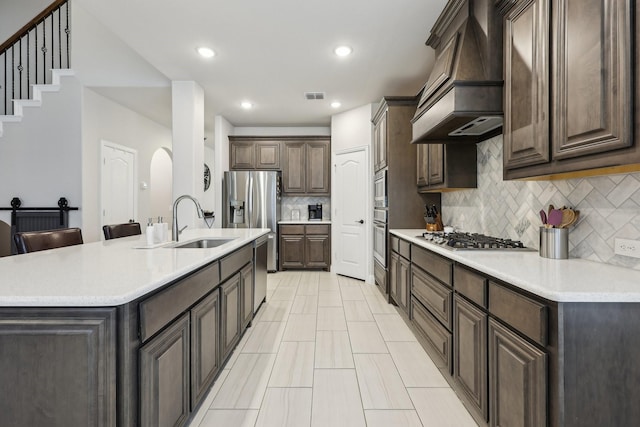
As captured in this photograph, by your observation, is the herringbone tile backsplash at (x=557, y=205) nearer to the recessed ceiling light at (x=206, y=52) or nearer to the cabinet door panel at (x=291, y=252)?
the recessed ceiling light at (x=206, y=52)

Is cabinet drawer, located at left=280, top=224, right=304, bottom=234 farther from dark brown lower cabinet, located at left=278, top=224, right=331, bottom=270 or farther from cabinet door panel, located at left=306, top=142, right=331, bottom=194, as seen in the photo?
cabinet door panel, located at left=306, top=142, right=331, bottom=194

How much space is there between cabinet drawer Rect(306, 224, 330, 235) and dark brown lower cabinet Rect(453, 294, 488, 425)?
12.2 feet

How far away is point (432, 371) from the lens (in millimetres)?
2223

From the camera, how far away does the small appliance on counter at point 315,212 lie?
19.6 feet

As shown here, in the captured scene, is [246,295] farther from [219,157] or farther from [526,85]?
[219,157]

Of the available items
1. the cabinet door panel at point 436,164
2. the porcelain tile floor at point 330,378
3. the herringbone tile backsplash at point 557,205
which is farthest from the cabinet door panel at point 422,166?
the porcelain tile floor at point 330,378

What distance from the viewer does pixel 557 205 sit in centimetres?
189

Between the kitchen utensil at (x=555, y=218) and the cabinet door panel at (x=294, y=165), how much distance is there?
4.42 m

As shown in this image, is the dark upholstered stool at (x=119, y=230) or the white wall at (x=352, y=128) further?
the white wall at (x=352, y=128)

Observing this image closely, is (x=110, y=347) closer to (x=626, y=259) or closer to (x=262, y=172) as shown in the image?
(x=626, y=259)

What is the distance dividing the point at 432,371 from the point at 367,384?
518 mm

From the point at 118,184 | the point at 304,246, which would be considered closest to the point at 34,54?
the point at 118,184

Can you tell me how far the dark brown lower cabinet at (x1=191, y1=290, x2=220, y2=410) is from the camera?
1.61 meters

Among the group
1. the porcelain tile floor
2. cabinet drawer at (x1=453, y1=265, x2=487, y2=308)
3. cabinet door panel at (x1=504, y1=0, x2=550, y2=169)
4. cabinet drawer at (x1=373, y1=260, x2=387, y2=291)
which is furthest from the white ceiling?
the porcelain tile floor
